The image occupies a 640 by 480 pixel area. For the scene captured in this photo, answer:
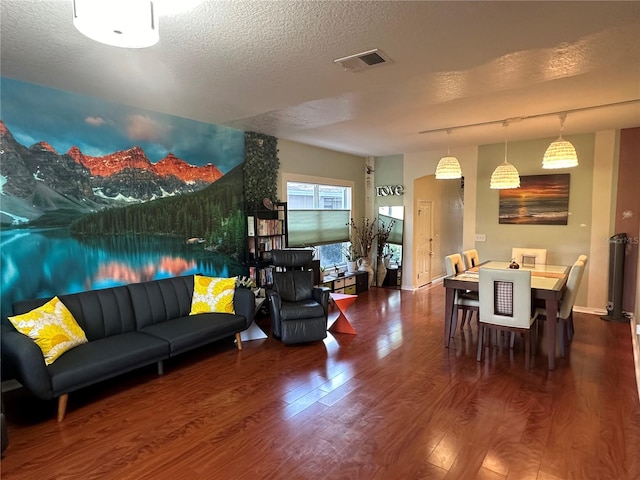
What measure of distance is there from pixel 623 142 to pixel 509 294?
3.45 m

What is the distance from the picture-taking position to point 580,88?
3385 mm

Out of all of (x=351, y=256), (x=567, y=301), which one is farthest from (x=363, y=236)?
(x=567, y=301)

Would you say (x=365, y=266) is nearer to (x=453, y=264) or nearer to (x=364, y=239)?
(x=364, y=239)

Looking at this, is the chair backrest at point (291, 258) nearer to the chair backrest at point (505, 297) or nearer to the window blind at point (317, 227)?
the window blind at point (317, 227)

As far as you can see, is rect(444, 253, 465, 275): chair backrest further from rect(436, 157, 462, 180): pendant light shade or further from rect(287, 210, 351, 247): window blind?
rect(287, 210, 351, 247): window blind

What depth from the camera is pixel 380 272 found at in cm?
750

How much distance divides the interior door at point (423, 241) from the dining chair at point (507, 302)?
362 centimetres

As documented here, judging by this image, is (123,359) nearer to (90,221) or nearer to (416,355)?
(90,221)

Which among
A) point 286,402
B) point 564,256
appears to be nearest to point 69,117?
point 286,402

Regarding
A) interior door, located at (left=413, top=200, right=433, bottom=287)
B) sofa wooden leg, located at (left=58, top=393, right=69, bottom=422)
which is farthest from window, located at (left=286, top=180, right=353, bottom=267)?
sofa wooden leg, located at (left=58, top=393, right=69, bottom=422)

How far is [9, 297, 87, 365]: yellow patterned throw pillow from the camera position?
275cm

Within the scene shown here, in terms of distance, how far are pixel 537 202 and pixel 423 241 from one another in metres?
2.30

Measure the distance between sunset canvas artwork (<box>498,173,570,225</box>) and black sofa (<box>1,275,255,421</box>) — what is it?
4540 millimetres

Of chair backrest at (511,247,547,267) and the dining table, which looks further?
chair backrest at (511,247,547,267)
